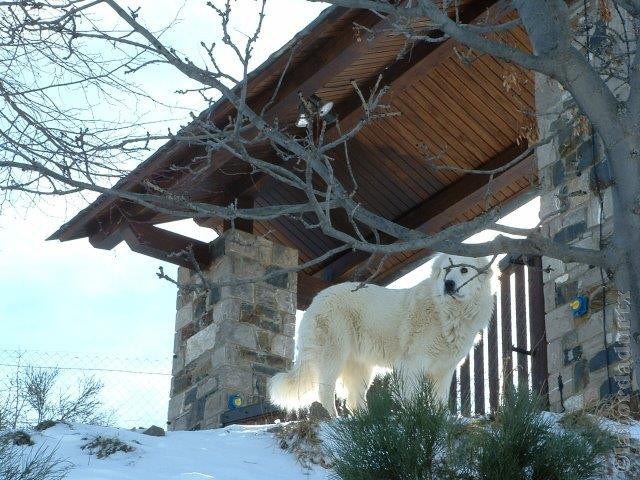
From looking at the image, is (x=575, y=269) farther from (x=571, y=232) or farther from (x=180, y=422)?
(x=180, y=422)

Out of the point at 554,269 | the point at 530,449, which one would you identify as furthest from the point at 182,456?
the point at 554,269

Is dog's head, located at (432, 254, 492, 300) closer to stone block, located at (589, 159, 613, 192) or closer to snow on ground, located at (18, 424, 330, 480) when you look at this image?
stone block, located at (589, 159, 613, 192)

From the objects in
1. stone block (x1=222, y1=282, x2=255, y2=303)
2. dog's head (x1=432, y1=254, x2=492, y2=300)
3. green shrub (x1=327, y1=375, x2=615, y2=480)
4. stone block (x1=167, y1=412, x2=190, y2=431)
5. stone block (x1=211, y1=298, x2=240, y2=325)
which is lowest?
green shrub (x1=327, y1=375, x2=615, y2=480)

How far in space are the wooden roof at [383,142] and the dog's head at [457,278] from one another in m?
1.31

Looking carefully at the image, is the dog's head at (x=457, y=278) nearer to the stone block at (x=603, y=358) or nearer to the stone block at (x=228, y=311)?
the stone block at (x=603, y=358)

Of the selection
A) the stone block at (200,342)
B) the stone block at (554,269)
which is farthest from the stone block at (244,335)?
the stone block at (554,269)

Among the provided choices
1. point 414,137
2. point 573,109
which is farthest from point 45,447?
point 414,137

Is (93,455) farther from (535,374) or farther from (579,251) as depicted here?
(535,374)

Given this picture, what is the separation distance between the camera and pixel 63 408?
8.97m

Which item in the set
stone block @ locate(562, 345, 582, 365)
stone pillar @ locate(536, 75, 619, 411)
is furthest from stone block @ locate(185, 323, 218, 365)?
stone block @ locate(562, 345, 582, 365)

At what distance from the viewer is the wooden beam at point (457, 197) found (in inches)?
428

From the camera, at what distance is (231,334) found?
10.9 m

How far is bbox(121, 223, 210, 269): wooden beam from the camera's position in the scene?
11.0 m

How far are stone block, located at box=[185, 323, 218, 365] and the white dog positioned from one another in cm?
257
